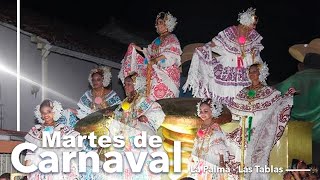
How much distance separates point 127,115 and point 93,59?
5.35 metres

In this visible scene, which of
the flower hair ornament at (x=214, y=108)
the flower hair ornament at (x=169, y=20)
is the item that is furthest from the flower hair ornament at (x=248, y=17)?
the flower hair ornament at (x=214, y=108)

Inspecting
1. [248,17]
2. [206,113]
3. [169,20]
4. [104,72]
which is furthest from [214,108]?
[104,72]

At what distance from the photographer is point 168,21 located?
714cm

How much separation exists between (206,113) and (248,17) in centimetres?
134

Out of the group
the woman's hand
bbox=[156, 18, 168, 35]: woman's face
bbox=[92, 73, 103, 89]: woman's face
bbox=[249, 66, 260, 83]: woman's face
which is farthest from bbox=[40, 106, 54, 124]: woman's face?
bbox=[249, 66, 260, 83]: woman's face

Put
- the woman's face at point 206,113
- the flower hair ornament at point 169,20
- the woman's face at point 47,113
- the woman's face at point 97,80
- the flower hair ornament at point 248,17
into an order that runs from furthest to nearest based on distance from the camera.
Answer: the woman's face at point 97,80, the flower hair ornament at point 169,20, the flower hair ornament at point 248,17, the woman's face at point 47,113, the woman's face at point 206,113

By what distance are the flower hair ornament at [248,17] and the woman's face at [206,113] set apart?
4.10 ft

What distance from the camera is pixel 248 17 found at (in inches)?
265

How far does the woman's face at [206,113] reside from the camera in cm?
593

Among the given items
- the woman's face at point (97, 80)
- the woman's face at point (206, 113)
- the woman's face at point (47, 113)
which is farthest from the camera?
the woman's face at point (97, 80)

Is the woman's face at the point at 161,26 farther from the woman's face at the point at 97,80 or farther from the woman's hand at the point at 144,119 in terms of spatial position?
the woman's hand at the point at 144,119

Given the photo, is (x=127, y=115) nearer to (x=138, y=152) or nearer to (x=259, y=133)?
(x=138, y=152)

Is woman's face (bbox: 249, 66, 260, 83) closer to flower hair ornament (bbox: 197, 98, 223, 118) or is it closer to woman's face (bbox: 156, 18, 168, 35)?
flower hair ornament (bbox: 197, 98, 223, 118)

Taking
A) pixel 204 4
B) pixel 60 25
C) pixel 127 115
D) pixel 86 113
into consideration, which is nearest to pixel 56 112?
pixel 127 115
